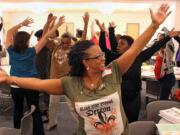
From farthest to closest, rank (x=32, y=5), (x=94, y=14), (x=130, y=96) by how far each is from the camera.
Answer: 1. (x=94, y=14)
2. (x=32, y=5)
3. (x=130, y=96)

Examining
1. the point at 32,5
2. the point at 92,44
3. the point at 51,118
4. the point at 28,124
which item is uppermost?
the point at 32,5

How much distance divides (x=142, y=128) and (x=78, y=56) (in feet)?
2.81

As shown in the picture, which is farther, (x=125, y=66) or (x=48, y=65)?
(x=48, y=65)

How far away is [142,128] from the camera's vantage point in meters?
1.77

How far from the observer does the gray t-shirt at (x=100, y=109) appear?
135 centimetres

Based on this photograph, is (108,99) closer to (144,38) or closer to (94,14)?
(144,38)

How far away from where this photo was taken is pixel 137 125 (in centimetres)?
175

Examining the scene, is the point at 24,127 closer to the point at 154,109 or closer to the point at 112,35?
the point at 154,109

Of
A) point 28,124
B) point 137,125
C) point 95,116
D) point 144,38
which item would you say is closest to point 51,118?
point 28,124

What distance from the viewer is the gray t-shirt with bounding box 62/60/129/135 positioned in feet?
4.44

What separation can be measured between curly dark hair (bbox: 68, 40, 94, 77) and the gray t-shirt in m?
0.10

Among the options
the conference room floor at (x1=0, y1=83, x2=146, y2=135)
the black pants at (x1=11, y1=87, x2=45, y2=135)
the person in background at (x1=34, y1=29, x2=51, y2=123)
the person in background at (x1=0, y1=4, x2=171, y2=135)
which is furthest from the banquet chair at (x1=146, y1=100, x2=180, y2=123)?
the person in background at (x1=34, y1=29, x2=51, y2=123)

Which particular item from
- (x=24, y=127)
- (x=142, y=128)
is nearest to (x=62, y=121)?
(x=24, y=127)

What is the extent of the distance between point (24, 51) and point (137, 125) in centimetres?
155
